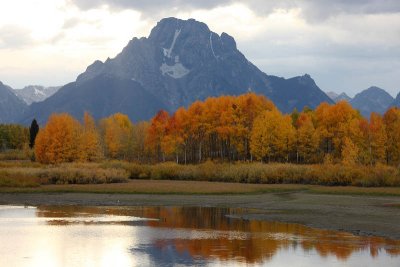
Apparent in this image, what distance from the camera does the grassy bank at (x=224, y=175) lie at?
69312 millimetres

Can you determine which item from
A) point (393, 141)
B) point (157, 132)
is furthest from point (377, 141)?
A: point (157, 132)

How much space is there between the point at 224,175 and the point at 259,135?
19623 mm

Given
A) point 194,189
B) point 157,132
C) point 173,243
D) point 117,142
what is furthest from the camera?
point 117,142

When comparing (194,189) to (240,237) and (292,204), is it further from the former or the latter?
(240,237)

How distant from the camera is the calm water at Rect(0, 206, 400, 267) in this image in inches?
1083

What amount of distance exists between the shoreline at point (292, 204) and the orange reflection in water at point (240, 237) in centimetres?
244

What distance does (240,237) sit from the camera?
1367 inches

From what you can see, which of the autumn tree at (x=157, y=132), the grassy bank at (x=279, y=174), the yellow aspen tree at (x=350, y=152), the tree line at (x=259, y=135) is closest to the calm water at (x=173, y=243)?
the grassy bank at (x=279, y=174)

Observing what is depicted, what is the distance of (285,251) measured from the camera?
99.8 feet

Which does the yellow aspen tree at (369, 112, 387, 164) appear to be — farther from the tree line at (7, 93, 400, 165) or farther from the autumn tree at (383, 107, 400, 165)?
the autumn tree at (383, 107, 400, 165)

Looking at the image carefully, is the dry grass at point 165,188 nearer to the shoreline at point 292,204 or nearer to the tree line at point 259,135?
the shoreline at point 292,204

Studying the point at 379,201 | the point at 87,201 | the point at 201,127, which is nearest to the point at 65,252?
the point at 87,201

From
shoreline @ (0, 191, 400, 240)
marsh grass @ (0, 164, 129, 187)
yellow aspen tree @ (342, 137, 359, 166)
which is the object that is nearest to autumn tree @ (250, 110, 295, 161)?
yellow aspen tree @ (342, 137, 359, 166)

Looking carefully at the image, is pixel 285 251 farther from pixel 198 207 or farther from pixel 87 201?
pixel 87 201
